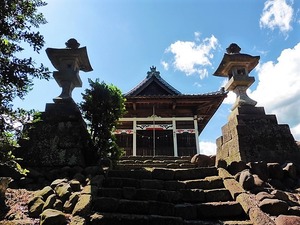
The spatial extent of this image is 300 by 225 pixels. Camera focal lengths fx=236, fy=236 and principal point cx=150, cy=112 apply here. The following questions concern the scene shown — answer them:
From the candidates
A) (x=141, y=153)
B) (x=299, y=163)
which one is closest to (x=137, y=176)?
(x=299, y=163)

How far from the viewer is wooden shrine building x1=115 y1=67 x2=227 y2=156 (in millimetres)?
13609

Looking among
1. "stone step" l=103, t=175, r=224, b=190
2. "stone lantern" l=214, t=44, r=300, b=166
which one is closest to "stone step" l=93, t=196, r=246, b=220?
"stone step" l=103, t=175, r=224, b=190

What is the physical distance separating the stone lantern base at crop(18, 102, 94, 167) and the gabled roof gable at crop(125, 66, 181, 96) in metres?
9.84

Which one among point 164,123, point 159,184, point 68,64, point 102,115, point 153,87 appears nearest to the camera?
point 159,184

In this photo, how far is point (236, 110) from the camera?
6379 mm

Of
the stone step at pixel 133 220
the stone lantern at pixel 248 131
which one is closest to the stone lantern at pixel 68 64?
the stone step at pixel 133 220

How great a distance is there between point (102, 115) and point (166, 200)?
124 inches

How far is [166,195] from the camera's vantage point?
419 centimetres

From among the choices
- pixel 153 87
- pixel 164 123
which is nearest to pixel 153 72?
pixel 153 87

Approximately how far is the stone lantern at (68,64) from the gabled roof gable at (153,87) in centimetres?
888

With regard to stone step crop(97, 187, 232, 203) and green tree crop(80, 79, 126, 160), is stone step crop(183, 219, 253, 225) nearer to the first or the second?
stone step crop(97, 187, 232, 203)

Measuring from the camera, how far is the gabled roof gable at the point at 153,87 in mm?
16391

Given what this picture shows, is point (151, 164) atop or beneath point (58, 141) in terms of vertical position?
beneath

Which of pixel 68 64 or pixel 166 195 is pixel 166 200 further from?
pixel 68 64
